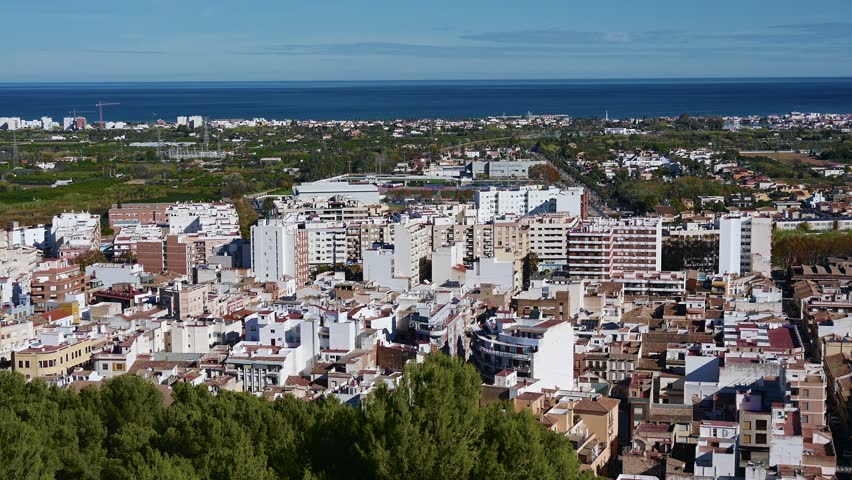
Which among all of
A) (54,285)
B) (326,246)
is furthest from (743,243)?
(54,285)

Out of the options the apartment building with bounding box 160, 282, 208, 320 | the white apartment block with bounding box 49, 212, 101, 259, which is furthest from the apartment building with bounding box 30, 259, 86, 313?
the white apartment block with bounding box 49, 212, 101, 259

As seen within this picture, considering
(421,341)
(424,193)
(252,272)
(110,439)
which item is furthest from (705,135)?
(110,439)

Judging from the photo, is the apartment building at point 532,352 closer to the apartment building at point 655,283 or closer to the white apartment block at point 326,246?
the apartment building at point 655,283

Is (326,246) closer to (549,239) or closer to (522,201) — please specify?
A: (549,239)

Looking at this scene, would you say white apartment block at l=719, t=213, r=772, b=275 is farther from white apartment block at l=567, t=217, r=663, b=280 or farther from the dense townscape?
white apartment block at l=567, t=217, r=663, b=280

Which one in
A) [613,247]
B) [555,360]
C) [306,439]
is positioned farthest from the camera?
[613,247]

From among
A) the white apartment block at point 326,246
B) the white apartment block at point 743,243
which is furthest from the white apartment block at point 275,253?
the white apartment block at point 743,243

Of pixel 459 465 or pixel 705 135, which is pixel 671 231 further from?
pixel 705 135
